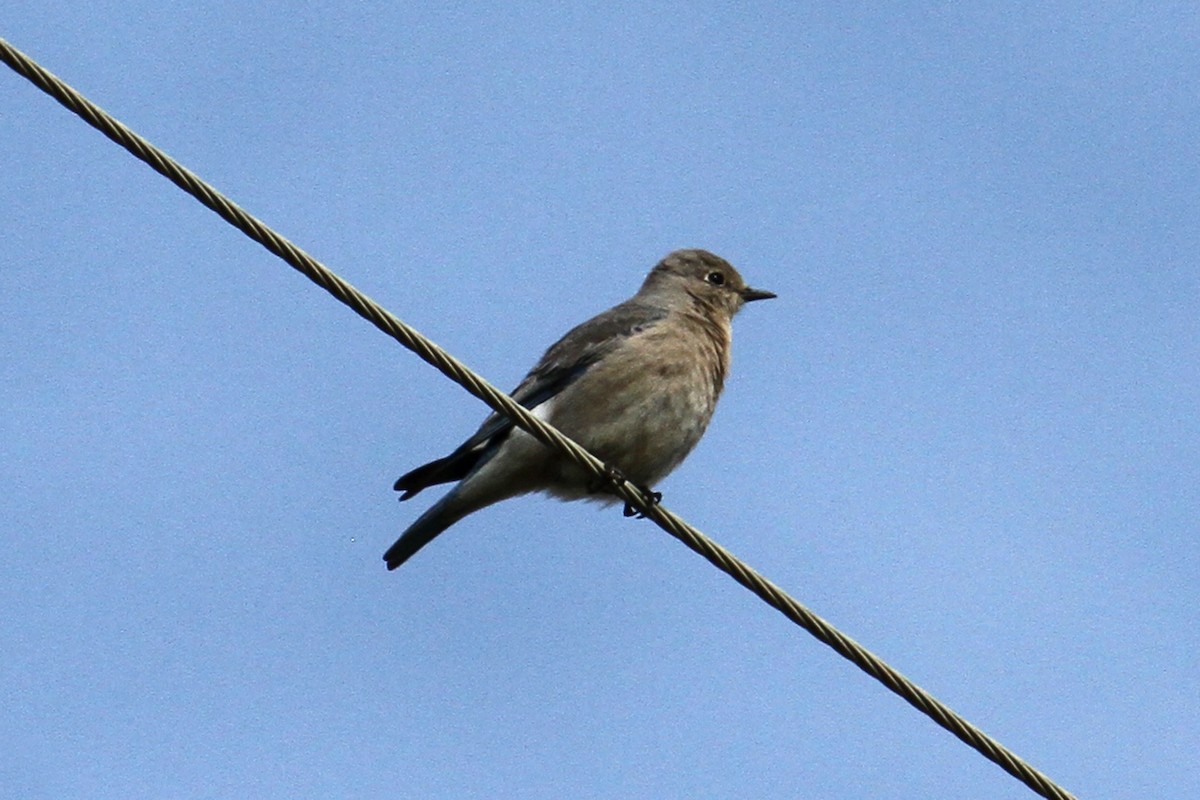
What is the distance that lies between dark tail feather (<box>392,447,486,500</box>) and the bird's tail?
8.2 inches

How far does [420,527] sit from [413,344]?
10.8 ft

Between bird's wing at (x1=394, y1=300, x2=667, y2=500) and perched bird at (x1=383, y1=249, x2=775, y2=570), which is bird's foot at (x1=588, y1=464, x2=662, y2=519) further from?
bird's wing at (x1=394, y1=300, x2=667, y2=500)

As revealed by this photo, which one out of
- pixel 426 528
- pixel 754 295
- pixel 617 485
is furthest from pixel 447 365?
pixel 754 295

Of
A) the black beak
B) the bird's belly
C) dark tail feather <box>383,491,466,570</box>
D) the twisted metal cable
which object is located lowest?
the twisted metal cable

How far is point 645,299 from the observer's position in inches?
429

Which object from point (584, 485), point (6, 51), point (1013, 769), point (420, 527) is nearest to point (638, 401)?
point (584, 485)

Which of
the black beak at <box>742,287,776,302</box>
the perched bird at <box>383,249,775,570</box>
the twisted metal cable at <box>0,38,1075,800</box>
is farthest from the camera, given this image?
the black beak at <box>742,287,776,302</box>

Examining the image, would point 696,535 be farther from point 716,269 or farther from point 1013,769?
point 716,269

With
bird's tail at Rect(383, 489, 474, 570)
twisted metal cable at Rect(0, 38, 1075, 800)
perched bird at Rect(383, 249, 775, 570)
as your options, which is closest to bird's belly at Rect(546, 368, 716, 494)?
perched bird at Rect(383, 249, 775, 570)

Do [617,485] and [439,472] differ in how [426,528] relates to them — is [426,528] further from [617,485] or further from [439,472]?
[617,485]

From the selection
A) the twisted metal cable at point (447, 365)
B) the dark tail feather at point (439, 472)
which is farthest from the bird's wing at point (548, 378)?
the twisted metal cable at point (447, 365)

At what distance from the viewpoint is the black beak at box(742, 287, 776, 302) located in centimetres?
1164

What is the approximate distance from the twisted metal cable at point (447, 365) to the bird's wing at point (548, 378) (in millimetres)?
2636

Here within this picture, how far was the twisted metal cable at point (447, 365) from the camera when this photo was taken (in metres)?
5.89
